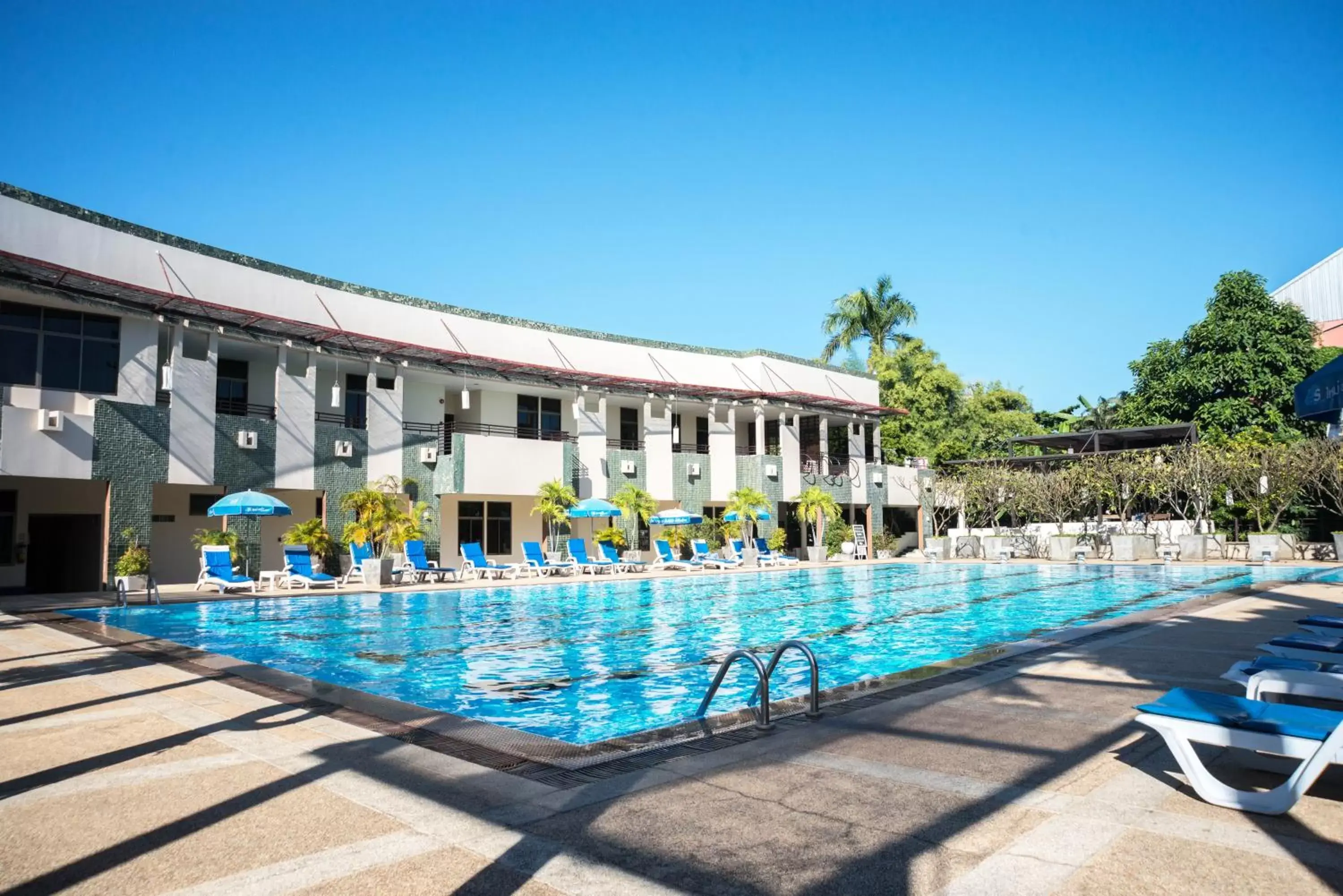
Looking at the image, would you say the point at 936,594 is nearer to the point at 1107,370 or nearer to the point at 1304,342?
the point at 1304,342

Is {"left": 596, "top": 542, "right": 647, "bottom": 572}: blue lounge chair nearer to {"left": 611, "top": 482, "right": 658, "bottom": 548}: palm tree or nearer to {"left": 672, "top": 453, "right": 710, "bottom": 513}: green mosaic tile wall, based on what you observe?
{"left": 611, "top": 482, "right": 658, "bottom": 548}: palm tree

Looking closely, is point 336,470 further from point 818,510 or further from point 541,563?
point 818,510

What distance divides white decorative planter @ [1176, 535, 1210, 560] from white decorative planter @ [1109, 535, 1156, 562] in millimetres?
891

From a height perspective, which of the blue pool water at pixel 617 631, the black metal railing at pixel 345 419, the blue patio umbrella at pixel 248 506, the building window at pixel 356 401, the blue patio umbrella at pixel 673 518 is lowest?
the blue pool water at pixel 617 631

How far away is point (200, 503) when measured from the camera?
71.5 ft

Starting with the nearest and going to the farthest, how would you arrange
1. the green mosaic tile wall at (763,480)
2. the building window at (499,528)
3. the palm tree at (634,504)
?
1. the palm tree at (634,504)
2. the building window at (499,528)
3. the green mosaic tile wall at (763,480)

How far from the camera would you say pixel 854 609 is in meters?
15.9

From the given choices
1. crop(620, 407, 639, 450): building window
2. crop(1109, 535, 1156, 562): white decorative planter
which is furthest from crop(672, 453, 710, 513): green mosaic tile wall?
crop(1109, 535, 1156, 562): white decorative planter

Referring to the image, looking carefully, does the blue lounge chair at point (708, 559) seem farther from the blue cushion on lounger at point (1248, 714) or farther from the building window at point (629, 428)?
the blue cushion on lounger at point (1248, 714)

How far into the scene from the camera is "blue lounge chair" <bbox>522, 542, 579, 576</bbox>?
23422 millimetres

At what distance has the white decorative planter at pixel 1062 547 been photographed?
100 ft

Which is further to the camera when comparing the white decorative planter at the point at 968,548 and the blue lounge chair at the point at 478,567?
the white decorative planter at the point at 968,548

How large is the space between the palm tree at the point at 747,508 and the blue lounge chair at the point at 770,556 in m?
0.39

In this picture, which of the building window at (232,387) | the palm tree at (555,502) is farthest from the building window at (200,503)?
the palm tree at (555,502)
